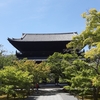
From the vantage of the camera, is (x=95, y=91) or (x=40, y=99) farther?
(x=40, y=99)

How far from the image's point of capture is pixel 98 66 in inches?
569

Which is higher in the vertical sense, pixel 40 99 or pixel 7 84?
pixel 7 84

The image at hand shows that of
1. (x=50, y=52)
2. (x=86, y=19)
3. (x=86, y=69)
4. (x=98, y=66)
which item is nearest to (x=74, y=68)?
(x=86, y=69)

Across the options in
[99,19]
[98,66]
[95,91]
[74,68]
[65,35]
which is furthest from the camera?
[65,35]

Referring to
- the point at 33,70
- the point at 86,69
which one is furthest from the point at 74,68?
the point at 33,70

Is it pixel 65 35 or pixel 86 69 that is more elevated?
pixel 65 35

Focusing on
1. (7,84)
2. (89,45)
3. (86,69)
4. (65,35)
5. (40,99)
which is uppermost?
(65,35)

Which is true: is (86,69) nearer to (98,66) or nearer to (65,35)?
(98,66)

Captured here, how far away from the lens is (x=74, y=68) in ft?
57.4

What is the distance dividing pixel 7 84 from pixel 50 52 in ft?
72.0

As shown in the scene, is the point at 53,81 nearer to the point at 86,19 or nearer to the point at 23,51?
the point at 23,51

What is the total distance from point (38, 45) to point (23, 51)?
344 centimetres

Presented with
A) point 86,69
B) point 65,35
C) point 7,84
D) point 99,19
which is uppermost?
point 65,35

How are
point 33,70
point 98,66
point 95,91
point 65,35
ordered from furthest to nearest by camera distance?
point 65,35
point 33,70
point 95,91
point 98,66
